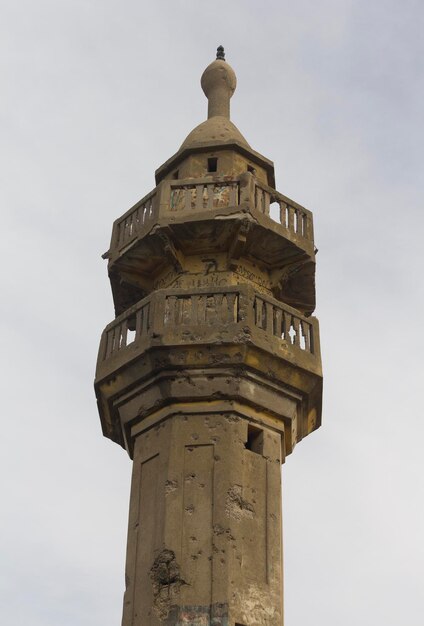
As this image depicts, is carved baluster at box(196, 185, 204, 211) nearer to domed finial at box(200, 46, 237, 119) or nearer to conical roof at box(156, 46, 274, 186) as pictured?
conical roof at box(156, 46, 274, 186)

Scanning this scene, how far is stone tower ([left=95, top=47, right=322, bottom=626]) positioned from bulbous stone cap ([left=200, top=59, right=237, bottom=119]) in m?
2.01

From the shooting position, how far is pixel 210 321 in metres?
16.1

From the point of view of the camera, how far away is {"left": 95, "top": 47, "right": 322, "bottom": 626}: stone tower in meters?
14.4

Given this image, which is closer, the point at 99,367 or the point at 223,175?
the point at 99,367

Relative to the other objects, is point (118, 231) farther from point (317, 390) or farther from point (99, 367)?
point (317, 390)

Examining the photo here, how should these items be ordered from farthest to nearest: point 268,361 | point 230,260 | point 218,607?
1. point 230,260
2. point 268,361
3. point 218,607

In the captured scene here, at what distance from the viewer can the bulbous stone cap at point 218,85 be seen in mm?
21625

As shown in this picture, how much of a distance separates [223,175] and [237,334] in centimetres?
406

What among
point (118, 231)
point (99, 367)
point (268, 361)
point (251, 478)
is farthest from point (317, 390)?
point (118, 231)

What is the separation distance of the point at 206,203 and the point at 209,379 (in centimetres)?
332

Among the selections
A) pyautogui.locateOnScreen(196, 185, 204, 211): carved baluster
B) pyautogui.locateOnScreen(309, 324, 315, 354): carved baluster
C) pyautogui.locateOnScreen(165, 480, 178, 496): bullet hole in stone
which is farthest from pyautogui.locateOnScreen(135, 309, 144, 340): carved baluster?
pyautogui.locateOnScreen(309, 324, 315, 354): carved baluster

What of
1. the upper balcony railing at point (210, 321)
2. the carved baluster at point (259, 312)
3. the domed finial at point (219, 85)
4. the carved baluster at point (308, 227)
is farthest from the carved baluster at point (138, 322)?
the domed finial at point (219, 85)

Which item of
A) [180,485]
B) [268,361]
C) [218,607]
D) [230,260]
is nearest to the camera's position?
[218,607]

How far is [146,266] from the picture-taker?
18438 millimetres
